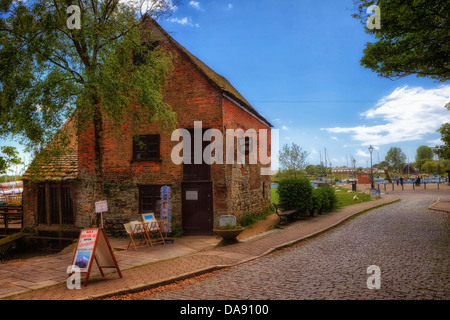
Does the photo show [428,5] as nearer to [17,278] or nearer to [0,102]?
[0,102]

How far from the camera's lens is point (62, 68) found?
933 cm

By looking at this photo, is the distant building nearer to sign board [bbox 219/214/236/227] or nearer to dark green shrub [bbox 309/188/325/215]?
dark green shrub [bbox 309/188/325/215]

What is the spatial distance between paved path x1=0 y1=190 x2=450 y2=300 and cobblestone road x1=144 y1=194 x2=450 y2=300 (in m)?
0.62

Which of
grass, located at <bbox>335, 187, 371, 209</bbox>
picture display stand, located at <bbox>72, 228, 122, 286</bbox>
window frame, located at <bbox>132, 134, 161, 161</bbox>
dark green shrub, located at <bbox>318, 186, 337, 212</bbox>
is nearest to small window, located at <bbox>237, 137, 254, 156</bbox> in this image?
window frame, located at <bbox>132, 134, 161, 161</bbox>

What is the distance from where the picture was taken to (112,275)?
7316 millimetres

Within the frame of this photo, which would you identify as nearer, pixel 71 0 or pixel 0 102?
pixel 0 102

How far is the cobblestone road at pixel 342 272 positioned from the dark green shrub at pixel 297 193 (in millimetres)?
4567

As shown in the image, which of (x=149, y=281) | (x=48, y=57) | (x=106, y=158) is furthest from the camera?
(x=106, y=158)

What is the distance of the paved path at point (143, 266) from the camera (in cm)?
→ 624

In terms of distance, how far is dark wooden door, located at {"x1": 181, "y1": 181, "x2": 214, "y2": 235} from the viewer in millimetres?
A: 13102

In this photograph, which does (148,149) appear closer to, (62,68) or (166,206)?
(166,206)

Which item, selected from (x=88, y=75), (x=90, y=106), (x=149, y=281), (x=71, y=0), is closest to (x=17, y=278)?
(x=149, y=281)

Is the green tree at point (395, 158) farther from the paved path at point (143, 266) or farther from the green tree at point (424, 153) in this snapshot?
the paved path at point (143, 266)
